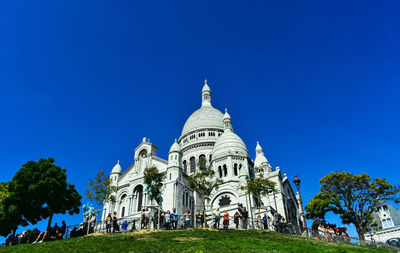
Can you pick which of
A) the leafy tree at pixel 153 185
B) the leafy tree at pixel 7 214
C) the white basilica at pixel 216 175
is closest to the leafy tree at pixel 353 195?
the white basilica at pixel 216 175

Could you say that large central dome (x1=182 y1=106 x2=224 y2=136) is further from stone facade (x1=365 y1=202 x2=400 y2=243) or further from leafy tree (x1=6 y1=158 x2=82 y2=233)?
stone facade (x1=365 y1=202 x2=400 y2=243)

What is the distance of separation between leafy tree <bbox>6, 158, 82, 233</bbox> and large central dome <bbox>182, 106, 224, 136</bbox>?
31137mm

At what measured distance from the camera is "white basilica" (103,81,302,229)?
35.1 meters

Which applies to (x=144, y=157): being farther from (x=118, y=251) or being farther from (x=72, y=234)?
(x=118, y=251)

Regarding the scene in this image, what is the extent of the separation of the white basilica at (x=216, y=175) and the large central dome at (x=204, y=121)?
3756 mm

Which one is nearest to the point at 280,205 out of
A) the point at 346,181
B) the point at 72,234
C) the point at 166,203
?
the point at 346,181

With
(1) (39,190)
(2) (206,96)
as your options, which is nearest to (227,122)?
(2) (206,96)

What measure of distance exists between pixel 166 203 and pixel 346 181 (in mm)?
20727

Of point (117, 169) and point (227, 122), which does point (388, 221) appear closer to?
point (227, 122)

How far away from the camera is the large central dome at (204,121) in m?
58.0

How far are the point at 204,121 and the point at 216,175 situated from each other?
667 inches

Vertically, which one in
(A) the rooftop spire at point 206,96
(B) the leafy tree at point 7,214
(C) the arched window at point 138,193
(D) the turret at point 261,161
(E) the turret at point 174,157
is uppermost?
(A) the rooftop spire at point 206,96

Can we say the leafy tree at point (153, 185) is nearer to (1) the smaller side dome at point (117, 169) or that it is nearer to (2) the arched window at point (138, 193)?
(2) the arched window at point (138, 193)

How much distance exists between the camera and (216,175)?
4422 centimetres
